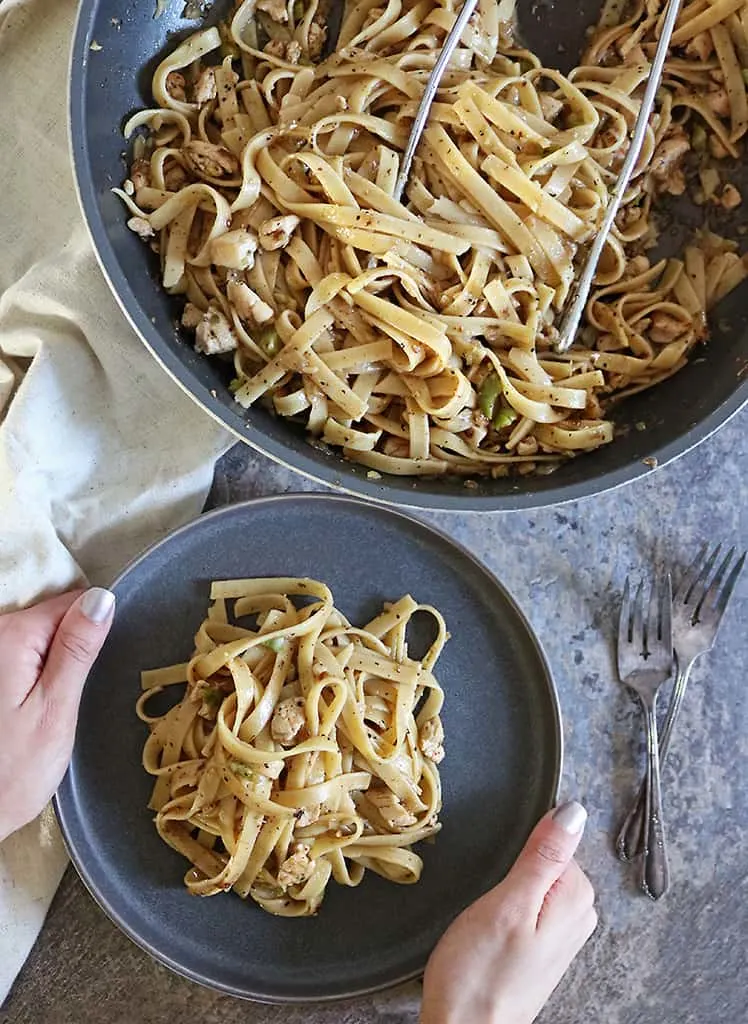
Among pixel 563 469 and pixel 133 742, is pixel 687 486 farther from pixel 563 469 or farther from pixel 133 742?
pixel 133 742

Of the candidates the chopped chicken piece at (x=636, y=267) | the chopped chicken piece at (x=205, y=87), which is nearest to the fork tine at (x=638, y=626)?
the chopped chicken piece at (x=636, y=267)

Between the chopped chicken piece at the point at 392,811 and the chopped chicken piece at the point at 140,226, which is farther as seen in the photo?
the chopped chicken piece at the point at 392,811

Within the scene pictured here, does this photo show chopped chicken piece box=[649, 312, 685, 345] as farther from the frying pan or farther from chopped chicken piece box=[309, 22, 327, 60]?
chopped chicken piece box=[309, 22, 327, 60]

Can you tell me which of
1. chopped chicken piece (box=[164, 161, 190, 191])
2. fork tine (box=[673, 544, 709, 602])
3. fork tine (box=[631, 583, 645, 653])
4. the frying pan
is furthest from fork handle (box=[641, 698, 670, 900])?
chopped chicken piece (box=[164, 161, 190, 191])

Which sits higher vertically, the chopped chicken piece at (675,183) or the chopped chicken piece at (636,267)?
the chopped chicken piece at (675,183)

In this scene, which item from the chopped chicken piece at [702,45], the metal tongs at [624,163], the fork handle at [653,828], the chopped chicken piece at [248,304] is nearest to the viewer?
the metal tongs at [624,163]

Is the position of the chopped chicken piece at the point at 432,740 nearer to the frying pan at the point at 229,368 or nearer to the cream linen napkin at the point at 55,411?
the frying pan at the point at 229,368

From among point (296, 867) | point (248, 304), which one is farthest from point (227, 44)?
point (296, 867)

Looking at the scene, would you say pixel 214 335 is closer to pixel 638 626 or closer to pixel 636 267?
pixel 636 267
